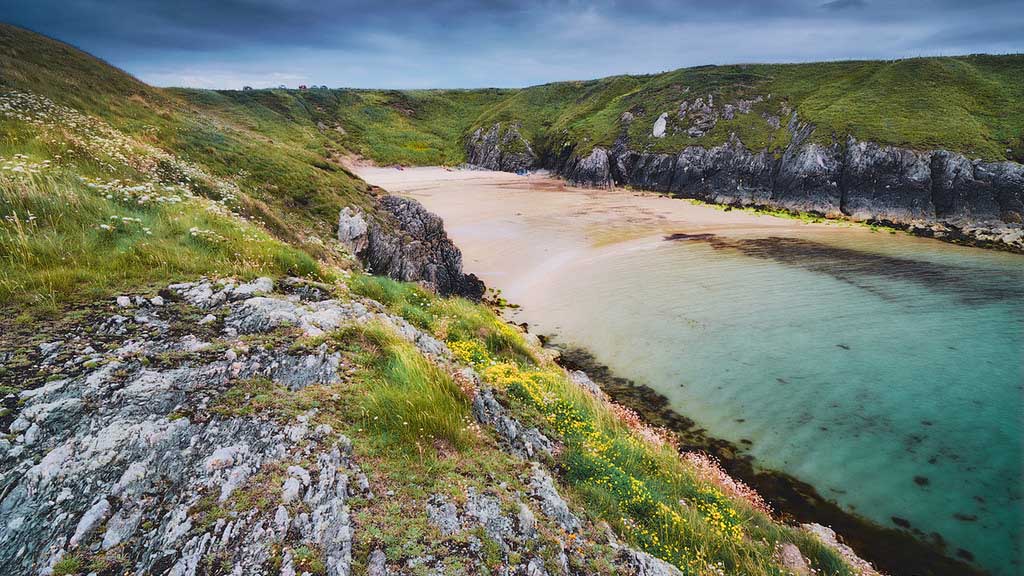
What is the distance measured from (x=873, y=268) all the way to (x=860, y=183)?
26.0m

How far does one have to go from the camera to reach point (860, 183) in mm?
46906

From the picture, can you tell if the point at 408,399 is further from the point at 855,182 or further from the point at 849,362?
the point at 855,182

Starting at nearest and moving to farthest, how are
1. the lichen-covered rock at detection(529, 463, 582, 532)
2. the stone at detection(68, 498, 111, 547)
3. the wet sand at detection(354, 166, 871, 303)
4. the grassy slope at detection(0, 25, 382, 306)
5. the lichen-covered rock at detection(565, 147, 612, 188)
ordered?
the stone at detection(68, 498, 111, 547), the lichen-covered rock at detection(529, 463, 582, 532), the grassy slope at detection(0, 25, 382, 306), the wet sand at detection(354, 166, 871, 303), the lichen-covered rock at detection(565, 147, 612, 188)

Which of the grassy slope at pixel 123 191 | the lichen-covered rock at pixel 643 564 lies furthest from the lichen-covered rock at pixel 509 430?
the grassy slope at pixel 123 191

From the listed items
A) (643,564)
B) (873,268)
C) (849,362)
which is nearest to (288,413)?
(643,564)

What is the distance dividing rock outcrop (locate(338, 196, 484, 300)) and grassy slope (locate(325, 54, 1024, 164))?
53499mm

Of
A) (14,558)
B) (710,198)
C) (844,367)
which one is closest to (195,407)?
(14,558)

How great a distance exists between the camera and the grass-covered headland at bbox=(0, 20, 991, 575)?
362 cm

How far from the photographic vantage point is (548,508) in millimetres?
5031

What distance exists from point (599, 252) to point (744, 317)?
1364 centimetres

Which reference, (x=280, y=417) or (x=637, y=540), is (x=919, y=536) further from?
(x=280, y=417)

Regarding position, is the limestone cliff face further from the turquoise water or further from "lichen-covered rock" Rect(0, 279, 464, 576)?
"lichen-covered rock" Rect(0, 279, 464, 576)

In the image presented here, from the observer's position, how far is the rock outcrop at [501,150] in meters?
85.1

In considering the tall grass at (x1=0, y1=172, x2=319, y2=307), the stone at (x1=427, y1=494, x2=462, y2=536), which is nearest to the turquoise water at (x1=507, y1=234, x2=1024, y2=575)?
the stone at (x1=427, y1=494, x2=462, y2=536)
